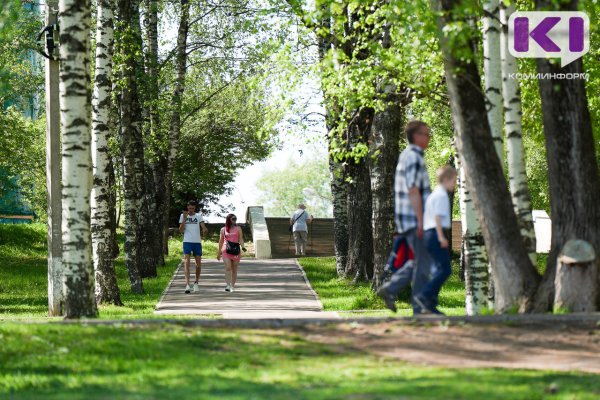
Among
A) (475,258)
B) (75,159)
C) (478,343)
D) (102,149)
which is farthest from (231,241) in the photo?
(478,343)

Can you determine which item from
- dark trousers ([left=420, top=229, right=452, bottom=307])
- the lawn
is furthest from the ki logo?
the lawn

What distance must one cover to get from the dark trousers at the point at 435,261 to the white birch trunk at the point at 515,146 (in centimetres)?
318

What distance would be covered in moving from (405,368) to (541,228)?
141 feet

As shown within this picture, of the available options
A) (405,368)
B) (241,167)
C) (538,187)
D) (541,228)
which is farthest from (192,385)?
(538,187)

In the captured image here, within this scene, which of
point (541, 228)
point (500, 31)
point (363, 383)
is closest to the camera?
point (363, 383)

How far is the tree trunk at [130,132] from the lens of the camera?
26156 mm

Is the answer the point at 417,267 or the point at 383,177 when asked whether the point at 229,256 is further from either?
the point at 417,267

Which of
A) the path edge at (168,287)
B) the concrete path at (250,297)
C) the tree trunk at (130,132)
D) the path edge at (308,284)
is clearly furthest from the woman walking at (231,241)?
the tree trunk at (130,132)

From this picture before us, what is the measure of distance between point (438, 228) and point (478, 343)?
4.97ft

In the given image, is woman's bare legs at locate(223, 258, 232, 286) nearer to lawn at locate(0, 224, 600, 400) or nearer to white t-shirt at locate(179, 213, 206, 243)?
white t-shirt at locate(179, 213, 206, 243)

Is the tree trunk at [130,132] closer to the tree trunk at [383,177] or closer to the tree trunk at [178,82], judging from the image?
the tree trunk at [383,177]

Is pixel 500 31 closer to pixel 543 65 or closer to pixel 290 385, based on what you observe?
pixel 543 65

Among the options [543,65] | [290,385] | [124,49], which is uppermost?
[124,49]

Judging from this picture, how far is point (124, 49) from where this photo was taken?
26750 mm
